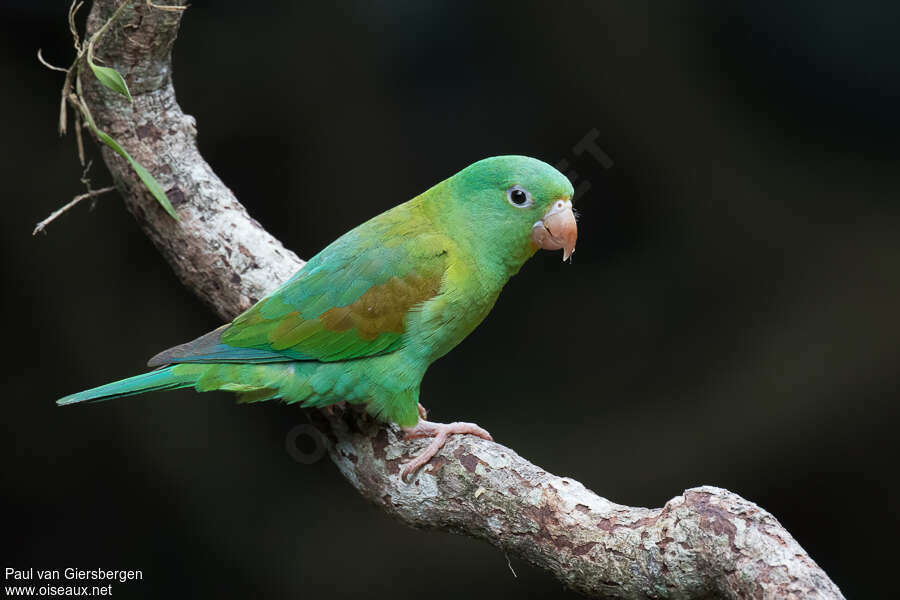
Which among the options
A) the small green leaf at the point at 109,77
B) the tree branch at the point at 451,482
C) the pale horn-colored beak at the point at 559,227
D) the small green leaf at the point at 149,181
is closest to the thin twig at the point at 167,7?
the tree branch at the point at 451,482

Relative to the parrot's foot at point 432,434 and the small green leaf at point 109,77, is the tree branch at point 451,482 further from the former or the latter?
the small green leaf at point 109,77

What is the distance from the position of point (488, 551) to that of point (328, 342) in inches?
87.0

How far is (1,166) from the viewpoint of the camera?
15.3 feet

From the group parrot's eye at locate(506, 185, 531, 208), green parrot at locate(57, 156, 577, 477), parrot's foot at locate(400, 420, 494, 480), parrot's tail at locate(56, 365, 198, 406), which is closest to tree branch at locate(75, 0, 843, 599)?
parrot's foot at locate(400, 420, 494, 480)

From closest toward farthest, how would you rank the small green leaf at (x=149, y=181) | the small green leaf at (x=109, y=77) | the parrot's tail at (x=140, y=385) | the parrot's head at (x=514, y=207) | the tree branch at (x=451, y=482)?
the tree branch at (x=451, y=482)
the parrot's tail at (x=140, y=385)
the parrot's head at (x=514, y=207)
the small green leaf at (x=109, y=77)
the small green leaf at (x=149, y=181)

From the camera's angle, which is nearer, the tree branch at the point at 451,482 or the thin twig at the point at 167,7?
the tree branch at the point at 451,482

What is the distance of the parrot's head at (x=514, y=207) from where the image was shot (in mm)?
3264

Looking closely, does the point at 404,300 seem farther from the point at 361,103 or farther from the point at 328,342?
the point at 361,103

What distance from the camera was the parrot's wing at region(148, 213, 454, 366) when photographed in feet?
10.9

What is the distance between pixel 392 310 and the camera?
130 inches

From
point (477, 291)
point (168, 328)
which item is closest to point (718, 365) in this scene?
point (477, 291)

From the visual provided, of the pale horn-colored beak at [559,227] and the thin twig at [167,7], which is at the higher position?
the thin twig at [167,7]

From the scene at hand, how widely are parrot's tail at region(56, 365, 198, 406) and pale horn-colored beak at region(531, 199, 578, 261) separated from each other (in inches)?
50.4

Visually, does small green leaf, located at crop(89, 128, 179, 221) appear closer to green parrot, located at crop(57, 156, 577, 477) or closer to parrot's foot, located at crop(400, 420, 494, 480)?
green parrot, located at crop(57, 156, 577, 477)
